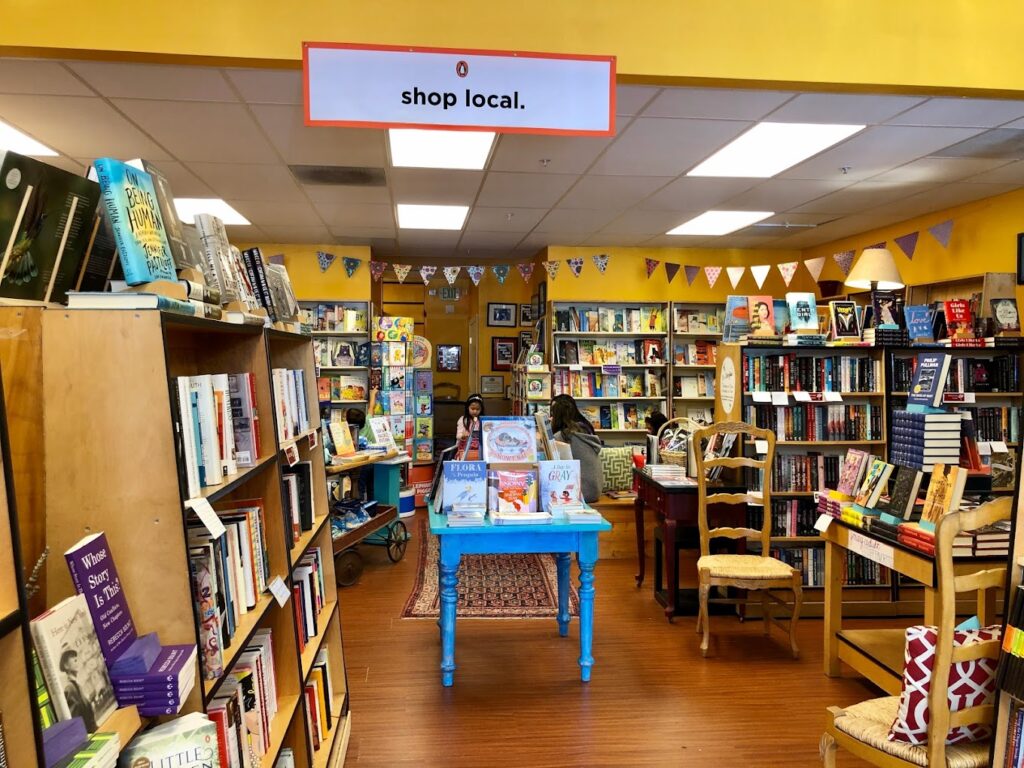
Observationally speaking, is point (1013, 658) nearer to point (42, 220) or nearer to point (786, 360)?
point (42, 220)

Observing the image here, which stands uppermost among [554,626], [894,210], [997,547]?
[894,210]

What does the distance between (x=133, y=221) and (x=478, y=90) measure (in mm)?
1586

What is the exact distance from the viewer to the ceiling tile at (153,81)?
10.1ft

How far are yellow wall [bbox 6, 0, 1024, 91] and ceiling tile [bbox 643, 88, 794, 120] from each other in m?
0.24

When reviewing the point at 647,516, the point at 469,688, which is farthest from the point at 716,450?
the point at 469,688

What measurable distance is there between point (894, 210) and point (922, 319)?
187cm

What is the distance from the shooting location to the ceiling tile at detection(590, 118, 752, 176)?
3.86 m

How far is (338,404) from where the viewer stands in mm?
7984

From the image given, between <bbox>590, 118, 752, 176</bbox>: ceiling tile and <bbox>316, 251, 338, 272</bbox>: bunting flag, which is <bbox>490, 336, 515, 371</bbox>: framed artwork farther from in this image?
<bbox>590, 118, 752, 176</bbox>: ceiling tile

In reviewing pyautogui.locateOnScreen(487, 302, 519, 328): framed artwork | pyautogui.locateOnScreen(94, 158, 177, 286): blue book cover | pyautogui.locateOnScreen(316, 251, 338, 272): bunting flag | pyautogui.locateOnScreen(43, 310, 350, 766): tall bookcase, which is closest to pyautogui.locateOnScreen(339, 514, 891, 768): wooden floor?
pyautogui.locateOnScreen(43, 310, 350, 766): tall bookcase

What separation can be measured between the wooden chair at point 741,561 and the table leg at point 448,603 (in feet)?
4.89

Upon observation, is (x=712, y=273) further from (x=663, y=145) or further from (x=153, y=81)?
(x=153, y=81)

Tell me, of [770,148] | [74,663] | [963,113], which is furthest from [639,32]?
[74,663]

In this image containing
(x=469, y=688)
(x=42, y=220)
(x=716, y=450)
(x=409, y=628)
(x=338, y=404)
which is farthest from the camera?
(x=338, y=404)
